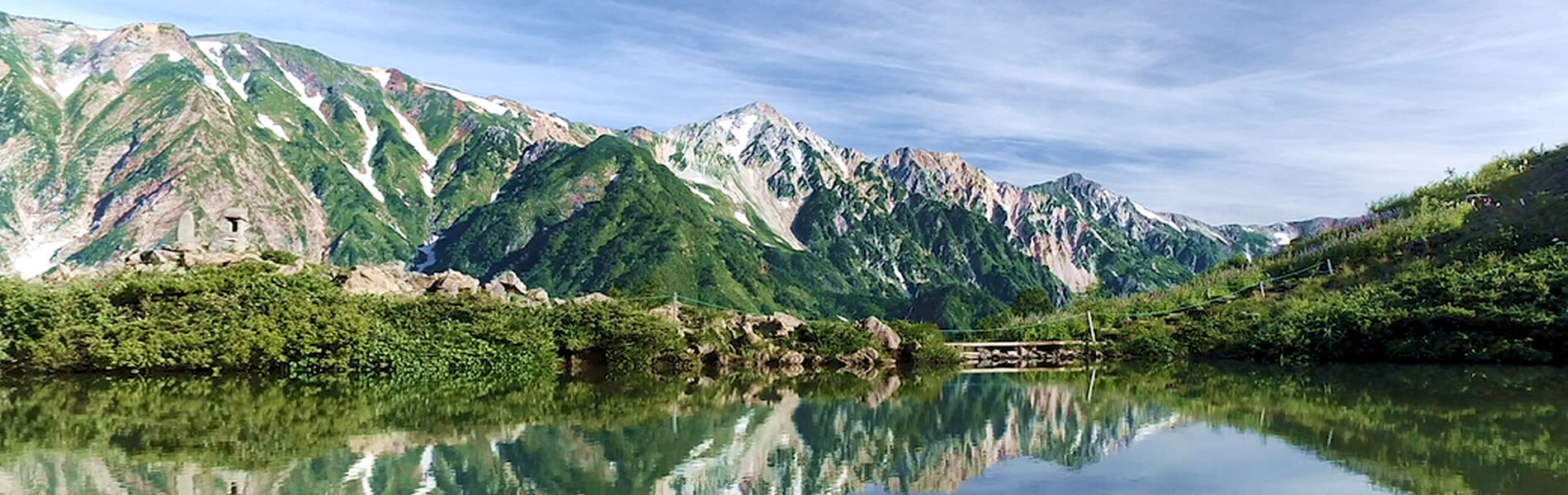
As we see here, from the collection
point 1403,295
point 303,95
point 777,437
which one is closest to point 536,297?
point 777,437

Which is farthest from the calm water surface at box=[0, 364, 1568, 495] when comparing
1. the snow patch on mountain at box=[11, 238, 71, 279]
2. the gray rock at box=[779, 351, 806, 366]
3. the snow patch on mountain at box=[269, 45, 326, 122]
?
the snow patch on mountain at box=[269, 45, 326, 122]

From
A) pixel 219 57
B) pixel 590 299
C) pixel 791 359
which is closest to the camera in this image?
pixel 590 299

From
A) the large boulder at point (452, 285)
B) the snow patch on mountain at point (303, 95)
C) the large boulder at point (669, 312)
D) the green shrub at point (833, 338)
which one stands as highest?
the snow patch on mountain at point (303, 95)

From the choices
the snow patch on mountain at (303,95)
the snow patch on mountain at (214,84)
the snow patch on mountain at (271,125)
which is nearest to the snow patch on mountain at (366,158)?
the snow patch on mountain at (303,95)

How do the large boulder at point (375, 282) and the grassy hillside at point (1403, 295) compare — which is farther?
the large boulder at point (375, 282)

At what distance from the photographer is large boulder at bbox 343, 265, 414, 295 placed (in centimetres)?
3247

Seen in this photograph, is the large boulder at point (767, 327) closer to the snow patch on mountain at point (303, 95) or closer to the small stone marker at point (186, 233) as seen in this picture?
the small stone marker at point (186, 233)

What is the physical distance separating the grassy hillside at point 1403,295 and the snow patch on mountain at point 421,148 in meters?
146

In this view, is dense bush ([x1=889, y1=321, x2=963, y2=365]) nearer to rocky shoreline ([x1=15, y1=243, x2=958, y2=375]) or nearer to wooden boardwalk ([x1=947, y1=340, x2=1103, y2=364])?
rocky shoreline ([x1=15, y1=243, x2=958, y2=375])

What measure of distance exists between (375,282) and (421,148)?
6433 inches

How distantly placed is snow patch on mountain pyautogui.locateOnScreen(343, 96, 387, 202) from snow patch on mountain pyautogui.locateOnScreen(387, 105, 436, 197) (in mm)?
5340

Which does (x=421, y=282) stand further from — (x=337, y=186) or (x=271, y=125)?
(x=271, y=125)

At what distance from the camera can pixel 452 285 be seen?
113 feet

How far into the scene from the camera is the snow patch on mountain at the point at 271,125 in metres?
161
